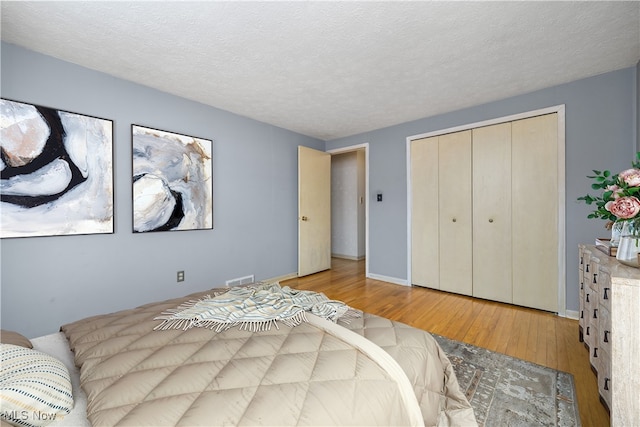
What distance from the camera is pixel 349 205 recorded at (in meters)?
5.97

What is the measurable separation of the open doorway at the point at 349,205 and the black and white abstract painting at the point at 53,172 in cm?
427

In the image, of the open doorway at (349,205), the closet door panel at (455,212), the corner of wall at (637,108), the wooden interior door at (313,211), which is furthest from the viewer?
the open doorway at (349,205)

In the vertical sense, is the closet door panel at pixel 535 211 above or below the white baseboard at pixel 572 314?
above

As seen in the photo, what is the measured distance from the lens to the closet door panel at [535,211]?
106 inches

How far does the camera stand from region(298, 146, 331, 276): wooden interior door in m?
4.17

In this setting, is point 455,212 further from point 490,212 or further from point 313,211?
point 313,211

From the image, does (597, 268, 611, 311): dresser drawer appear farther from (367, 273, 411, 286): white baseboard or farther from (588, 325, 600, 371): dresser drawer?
(367, 273, 411, 286): white baseboard

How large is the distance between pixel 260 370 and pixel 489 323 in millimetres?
2542

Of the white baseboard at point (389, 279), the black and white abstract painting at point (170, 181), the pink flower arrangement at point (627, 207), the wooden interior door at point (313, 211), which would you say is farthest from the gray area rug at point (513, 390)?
the black and white abstract painting at point (170, 181)

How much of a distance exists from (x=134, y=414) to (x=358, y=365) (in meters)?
0.71

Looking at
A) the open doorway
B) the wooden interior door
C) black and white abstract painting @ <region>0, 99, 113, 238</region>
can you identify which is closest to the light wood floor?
the wooden interior door

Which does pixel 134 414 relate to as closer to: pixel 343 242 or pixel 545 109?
pixel 545 109

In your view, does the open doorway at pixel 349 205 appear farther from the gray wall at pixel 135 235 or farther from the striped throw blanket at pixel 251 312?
the striped throw blanket at pixel 251 312

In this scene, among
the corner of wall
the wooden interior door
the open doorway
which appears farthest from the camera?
the open doorway
